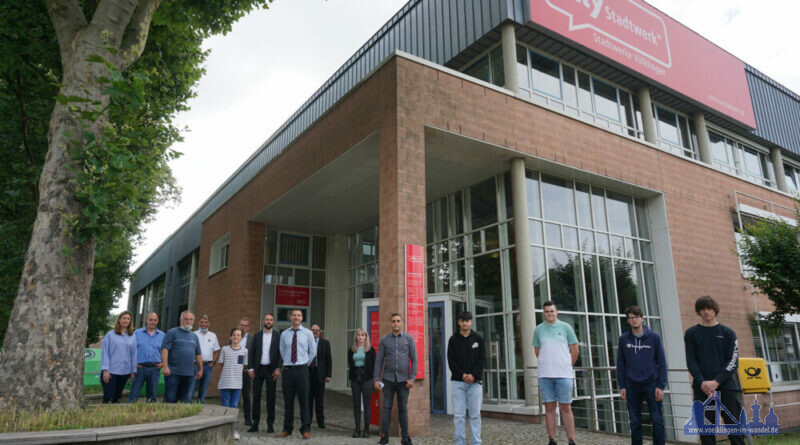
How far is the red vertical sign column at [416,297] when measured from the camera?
8.66 m

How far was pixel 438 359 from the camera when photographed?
11.5m

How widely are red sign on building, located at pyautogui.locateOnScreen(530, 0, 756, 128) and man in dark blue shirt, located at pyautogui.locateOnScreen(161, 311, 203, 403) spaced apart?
10311 millimetres

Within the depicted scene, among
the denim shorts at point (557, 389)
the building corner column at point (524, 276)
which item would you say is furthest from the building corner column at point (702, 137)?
the denim shorts at point (557, 389)

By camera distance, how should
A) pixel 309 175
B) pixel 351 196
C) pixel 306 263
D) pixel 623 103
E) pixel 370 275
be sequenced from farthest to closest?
pixel 306 263
pixel 370 275
pixel 623 103
pixel 351 196
pixel 309 175

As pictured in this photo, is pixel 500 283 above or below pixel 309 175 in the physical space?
below

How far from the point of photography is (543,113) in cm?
1202

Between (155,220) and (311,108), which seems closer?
(311,108)

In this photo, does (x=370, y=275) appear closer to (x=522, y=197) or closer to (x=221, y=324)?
(x=221, y=324)

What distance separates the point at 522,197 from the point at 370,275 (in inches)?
287

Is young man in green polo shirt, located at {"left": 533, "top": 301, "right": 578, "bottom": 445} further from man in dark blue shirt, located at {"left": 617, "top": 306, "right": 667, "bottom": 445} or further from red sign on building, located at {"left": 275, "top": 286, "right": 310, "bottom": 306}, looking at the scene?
red sign on building, located at {"left": 275, "top": 286, "right": 310, "bottom": 306}

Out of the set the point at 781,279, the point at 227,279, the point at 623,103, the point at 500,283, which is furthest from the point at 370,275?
the point at 781,279

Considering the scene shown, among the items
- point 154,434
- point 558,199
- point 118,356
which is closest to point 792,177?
point 558,199

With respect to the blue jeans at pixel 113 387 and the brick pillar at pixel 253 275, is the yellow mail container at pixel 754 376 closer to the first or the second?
the blue jeans at pixel 113 387

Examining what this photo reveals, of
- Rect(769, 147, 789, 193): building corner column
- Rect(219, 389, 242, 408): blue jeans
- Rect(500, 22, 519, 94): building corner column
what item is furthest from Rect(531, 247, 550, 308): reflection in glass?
Rect(769, 147, 789, 193): building corner column
